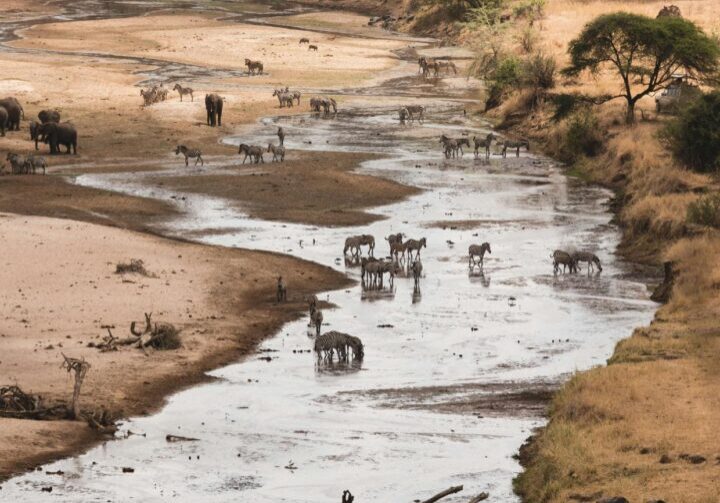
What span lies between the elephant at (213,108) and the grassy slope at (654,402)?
25.0m

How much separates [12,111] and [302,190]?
52.8 feet

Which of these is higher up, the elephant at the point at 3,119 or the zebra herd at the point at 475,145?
the elephant at the point at 3,119

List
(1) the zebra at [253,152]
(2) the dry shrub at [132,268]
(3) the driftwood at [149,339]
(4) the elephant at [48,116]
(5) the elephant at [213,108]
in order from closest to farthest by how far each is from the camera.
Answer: (3) the driftwood at [149,339]
(2) the dry shrub at [132,268]
(1) the zebra at [253,152]
(4) the elephant at [48,116]
(5) the elephant at [213,108]

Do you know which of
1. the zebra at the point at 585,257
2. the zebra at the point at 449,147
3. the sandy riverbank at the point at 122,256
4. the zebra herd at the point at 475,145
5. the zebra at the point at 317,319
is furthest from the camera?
the zebra herd at the point at 475,145

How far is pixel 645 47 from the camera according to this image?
59.9 metres

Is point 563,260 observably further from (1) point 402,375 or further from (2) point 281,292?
(1) point 402,375

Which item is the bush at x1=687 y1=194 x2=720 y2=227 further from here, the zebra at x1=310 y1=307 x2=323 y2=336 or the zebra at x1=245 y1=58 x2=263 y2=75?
the zebra at x1=245 y1=58 x2=263 y2=75

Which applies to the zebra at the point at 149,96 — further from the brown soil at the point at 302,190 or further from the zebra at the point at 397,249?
the zebra at the point at 397,249

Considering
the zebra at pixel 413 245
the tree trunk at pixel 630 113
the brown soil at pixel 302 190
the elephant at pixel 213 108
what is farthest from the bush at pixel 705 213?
the elephant at pixel 213 108

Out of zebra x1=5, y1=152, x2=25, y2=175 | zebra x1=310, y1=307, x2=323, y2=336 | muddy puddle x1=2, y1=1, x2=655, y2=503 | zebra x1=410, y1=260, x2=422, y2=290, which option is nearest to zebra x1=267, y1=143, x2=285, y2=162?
muddy puddle x1=2, y1=1, x2=655, y2=503

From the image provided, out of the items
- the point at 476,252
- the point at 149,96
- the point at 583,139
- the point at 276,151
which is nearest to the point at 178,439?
the point at 476,252

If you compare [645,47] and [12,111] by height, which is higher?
[645,47]

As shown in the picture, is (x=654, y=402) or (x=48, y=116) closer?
(x=654, y=402)

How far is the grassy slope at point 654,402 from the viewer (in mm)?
20188
